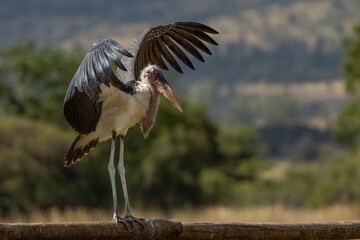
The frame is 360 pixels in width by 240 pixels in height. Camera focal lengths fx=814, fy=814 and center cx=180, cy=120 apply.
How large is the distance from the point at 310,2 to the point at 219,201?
15239 centimetres

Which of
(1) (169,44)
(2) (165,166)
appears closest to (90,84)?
(1) (169,44)

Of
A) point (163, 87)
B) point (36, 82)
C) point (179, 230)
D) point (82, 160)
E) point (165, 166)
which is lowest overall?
point (165, 166)

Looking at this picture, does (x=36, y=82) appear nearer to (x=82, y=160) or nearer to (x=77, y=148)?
(x=82, y=160)

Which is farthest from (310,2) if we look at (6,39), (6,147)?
(6,147)

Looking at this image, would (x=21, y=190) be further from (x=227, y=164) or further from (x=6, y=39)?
(x=6, y=39)

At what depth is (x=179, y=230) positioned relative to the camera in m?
4.77

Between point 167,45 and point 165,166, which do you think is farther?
point 165,166

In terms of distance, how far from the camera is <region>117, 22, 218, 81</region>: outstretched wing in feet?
18.1

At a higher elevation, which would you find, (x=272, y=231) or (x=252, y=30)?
(x=252, y=30)

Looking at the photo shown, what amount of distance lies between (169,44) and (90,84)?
3.81 feet

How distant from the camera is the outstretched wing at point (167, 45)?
551 centimetres

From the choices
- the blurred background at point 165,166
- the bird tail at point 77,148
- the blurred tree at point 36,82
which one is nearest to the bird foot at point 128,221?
the bird tail at point 77,148

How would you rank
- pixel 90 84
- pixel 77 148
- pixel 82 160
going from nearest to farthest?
pixel 90 84 < pixel 77 148 < pixel 82 160

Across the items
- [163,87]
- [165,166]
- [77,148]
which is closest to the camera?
[163,87]
